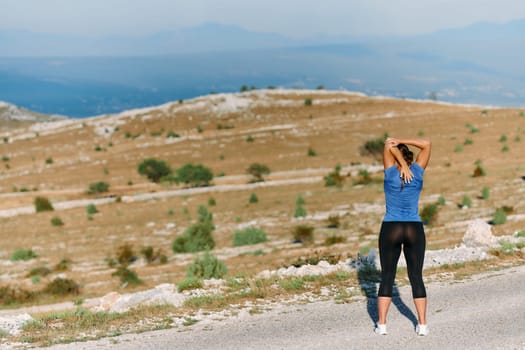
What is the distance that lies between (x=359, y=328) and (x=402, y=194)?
2.34 m

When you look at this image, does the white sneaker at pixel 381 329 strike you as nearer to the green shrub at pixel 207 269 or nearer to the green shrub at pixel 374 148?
the green shrub at pixel 207 269

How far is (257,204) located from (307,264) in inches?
944

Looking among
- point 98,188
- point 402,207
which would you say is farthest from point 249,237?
point 98,188

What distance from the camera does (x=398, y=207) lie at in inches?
294

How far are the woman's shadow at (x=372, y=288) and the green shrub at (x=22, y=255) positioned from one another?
1951cm

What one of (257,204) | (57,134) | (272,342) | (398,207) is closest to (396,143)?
(398,207)

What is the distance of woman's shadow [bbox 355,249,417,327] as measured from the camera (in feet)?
29.6

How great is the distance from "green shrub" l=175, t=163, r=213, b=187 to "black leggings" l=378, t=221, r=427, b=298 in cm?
4295

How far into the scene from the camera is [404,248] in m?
7.62

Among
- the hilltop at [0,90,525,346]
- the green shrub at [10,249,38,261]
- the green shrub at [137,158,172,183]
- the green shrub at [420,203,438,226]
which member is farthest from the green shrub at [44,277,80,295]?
the green shrub at [137,158,172,183]

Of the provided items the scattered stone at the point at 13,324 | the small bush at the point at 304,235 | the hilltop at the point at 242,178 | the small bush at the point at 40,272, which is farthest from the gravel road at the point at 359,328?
the small bush at the point at 40,272

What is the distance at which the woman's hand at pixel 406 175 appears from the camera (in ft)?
24.1

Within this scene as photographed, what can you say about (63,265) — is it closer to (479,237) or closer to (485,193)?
(479,237)

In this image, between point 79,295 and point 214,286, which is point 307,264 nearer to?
point 214,286
